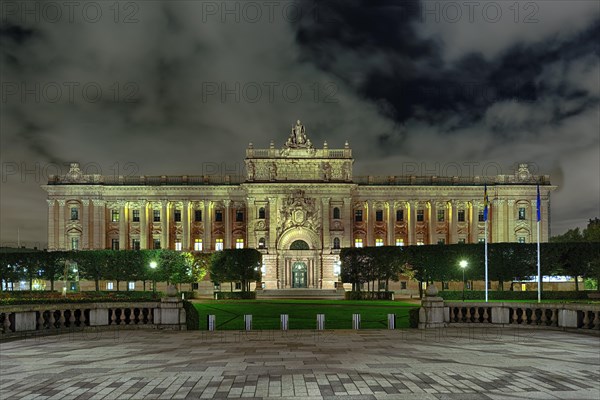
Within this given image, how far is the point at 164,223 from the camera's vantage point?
105312 mm

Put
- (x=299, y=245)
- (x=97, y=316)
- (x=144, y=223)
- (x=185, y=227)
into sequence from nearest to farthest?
1. (x=97, y=316)
2. (x=299, y=245)
3. (x=144, y=223)
4. (x=185, y=227)

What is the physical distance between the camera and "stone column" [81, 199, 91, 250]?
103 meters

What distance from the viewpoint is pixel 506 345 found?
20172mm

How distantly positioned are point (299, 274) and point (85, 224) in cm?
4005

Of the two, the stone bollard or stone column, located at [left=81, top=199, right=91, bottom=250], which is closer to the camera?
the stone bollard

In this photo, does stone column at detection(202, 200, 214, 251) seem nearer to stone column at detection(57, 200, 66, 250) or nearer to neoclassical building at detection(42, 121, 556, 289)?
neoclassical building at detection(42, 121, 556, 289)

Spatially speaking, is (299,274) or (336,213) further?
(336,213)

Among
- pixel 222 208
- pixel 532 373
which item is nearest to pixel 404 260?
pixel 222 208

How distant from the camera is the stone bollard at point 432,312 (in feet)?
86.4

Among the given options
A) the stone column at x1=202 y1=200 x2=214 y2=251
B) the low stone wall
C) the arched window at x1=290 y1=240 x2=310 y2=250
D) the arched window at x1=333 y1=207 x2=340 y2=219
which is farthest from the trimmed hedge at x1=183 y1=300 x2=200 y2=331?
the stone column at x1=202 y1=200 x2=214 y2=251

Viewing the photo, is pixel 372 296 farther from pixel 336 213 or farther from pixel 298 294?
pixel 336 213

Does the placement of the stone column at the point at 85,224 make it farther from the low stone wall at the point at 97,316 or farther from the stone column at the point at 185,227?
the low stone wall at the point at 97,316

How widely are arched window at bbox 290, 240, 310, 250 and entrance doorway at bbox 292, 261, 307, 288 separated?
2.65 metres

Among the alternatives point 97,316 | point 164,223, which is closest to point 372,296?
point 164,223
